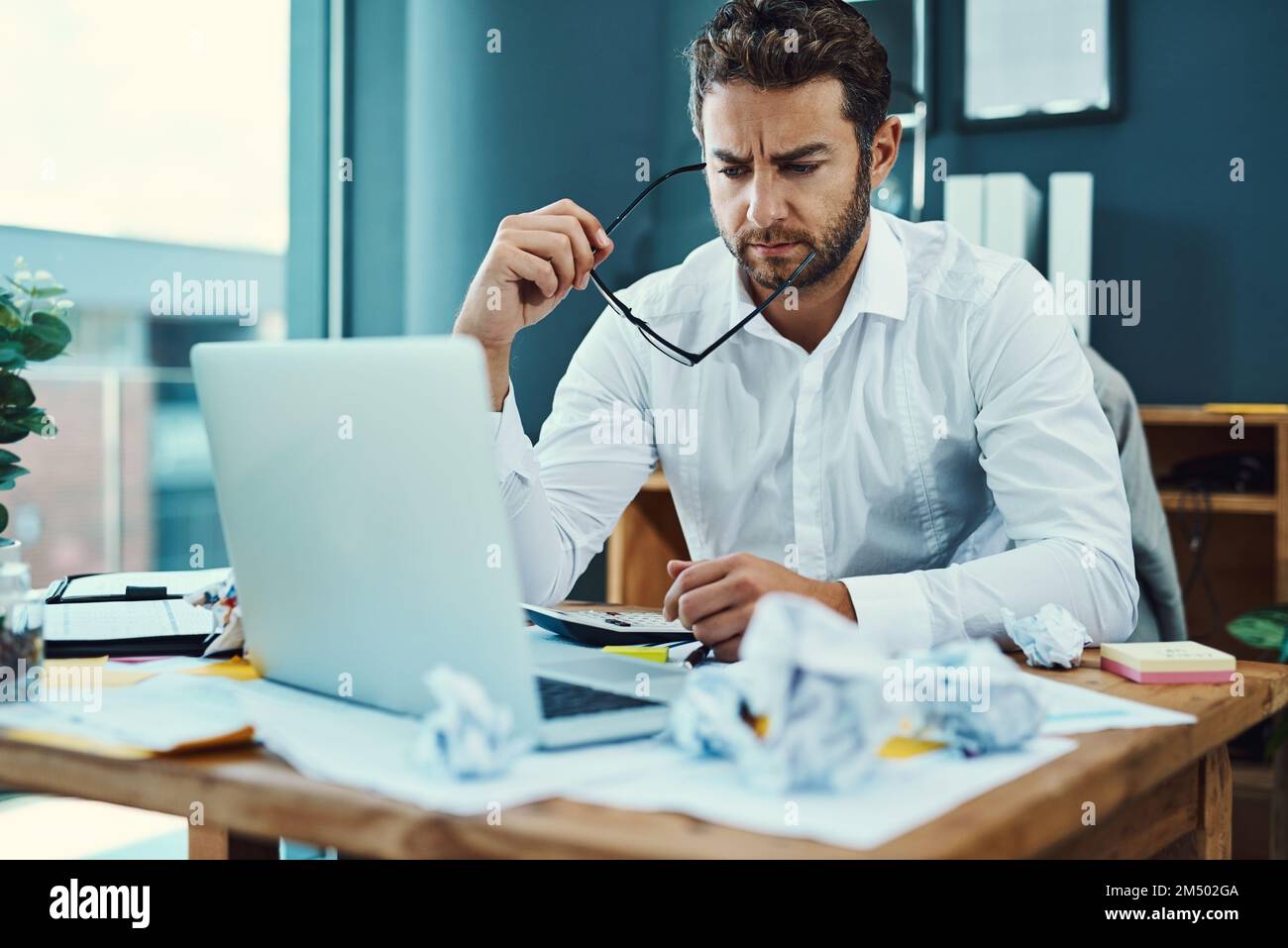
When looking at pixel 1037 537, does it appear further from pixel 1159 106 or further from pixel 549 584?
pixel 1159 106

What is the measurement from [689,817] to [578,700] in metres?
0.22

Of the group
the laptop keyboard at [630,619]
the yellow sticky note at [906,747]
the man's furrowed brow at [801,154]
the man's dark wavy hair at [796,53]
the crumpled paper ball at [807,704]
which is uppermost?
the man's dark wavy hair at [796,53]

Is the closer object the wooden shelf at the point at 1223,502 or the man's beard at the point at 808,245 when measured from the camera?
the man's beard at the point at 808,245

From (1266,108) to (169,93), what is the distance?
218 centimetres

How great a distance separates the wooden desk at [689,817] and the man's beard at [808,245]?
2.36 feet

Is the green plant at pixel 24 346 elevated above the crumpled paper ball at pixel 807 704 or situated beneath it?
elevated above

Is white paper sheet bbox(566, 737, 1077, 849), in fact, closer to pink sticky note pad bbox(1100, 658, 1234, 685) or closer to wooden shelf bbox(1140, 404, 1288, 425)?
pink sticky note pad bbox(1100, 658, 1234, 685)

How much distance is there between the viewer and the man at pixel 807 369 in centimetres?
134

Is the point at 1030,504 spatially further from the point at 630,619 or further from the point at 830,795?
the point at 830,795

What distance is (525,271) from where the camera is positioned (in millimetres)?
1311

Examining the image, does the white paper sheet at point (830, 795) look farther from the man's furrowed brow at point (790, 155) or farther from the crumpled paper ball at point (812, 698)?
the man's furrowed brow at point (790, 155)

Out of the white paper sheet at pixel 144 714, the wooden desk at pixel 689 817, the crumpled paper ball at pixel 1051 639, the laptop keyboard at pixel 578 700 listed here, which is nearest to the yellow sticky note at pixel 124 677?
the white paper sheet at pixel 144 714

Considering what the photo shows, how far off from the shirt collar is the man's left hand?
1.84ft

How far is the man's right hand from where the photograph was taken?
1.31m
